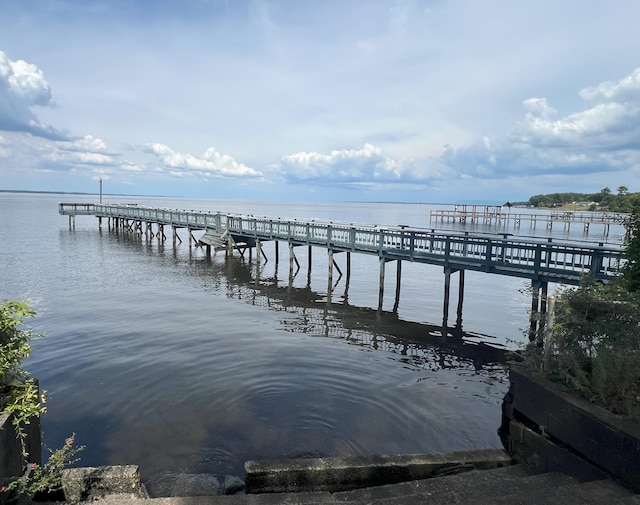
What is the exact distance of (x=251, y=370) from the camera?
1217 centimetres

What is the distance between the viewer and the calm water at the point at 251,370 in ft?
28.3

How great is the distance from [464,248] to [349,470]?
44.7ft

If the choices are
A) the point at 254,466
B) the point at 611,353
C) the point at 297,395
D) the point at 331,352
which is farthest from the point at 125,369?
the point at 611,353

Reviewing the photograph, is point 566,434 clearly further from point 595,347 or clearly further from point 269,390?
point 269,390

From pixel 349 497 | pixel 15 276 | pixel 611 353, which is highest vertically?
pixel 611 353

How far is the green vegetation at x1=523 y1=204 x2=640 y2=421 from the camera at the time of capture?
5602 mm

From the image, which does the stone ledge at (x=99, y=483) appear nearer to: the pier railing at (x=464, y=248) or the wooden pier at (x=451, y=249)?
the wooden pier at (x=451, y=249)

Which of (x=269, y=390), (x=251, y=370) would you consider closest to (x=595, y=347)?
(x=269, y=390)

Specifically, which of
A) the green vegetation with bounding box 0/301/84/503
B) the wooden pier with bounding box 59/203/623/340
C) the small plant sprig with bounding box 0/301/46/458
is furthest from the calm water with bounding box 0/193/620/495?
the small plant sprig with bounding box 0/301/46/458

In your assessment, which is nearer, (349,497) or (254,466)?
(349,497)

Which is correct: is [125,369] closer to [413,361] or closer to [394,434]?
[394,434]

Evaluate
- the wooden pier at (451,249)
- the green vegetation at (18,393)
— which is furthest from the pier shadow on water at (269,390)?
the green vegetation at (18,393)

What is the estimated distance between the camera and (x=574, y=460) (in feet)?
17.7

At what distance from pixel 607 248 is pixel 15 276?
30.3 meters
